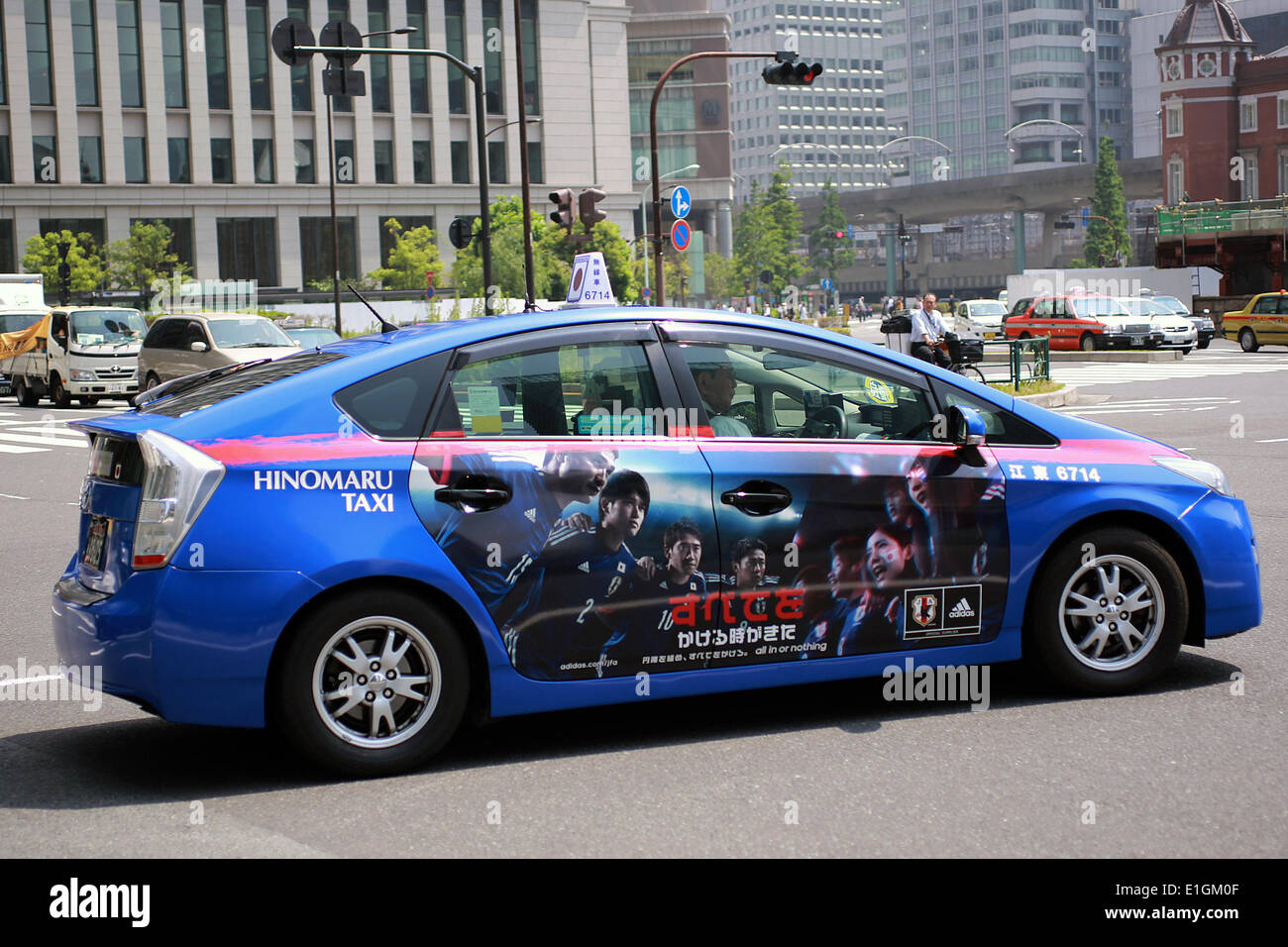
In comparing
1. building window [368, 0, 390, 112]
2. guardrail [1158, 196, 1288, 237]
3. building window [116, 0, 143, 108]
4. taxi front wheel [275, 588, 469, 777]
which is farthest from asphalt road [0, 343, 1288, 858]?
building window [368, 0, 390, 112]

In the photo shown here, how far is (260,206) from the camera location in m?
76.6

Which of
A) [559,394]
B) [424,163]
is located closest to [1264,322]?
[559,394]

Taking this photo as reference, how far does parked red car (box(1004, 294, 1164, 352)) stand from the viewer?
38250mm

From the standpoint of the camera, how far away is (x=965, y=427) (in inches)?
221

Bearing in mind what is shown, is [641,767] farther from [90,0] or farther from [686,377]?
[90,0]

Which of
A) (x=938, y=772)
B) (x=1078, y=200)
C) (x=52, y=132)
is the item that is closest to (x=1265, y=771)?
(x=938, y=772)

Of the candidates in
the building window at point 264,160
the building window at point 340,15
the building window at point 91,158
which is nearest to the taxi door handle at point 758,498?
the building window at point 91,158

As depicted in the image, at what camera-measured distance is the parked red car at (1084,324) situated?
38.2m

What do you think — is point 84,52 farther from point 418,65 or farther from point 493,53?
point 493,53

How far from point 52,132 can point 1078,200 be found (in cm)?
7473

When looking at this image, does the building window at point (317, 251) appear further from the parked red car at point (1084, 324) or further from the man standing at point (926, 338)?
the man standing at point (926, 338)

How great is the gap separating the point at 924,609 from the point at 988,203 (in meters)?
119

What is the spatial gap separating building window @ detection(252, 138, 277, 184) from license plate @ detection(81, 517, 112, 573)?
74.9 m

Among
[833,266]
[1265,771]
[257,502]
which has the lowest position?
[1265,771]
